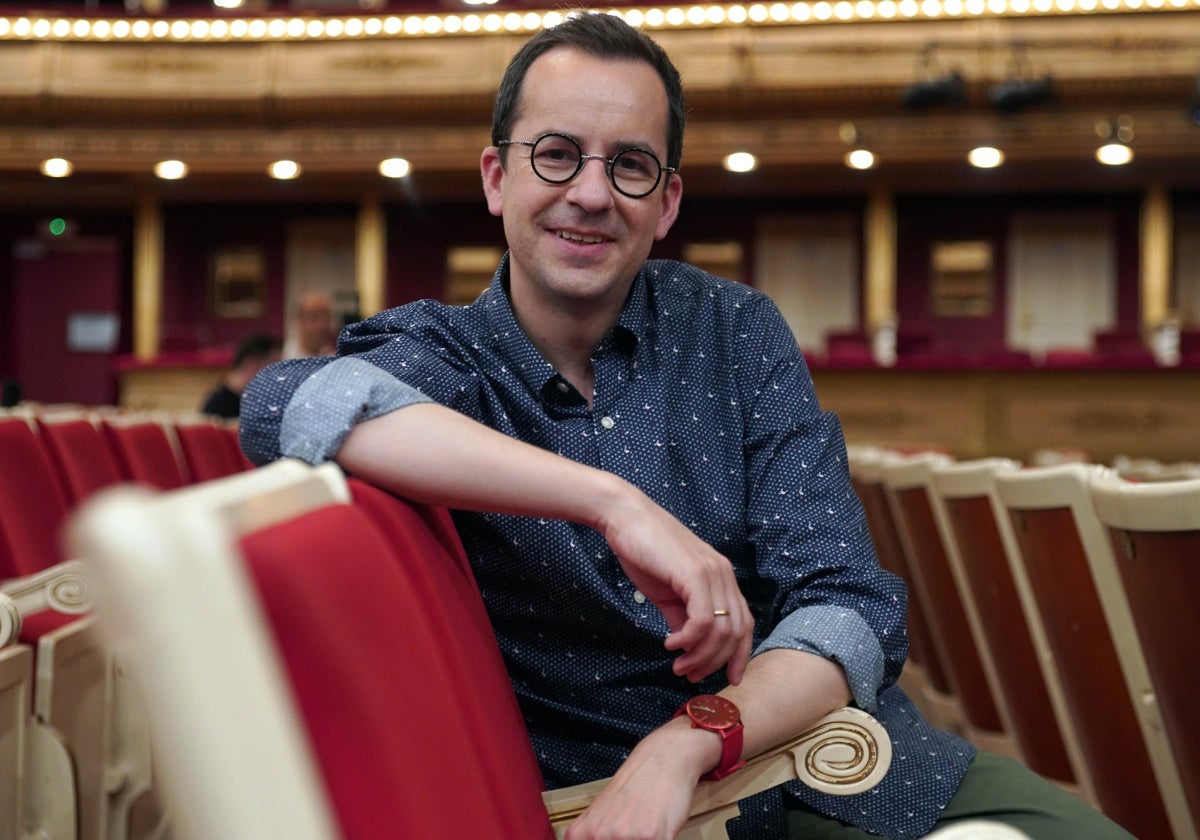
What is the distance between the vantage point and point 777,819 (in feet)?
3.66

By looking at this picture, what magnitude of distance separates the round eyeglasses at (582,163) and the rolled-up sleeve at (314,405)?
0.87ft

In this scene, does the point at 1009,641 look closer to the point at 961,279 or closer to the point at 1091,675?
the point at 1091,675

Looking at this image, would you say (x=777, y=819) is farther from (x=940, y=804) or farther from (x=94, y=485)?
(x=94, y=485)

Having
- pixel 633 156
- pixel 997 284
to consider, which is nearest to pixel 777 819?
pixel 633 156

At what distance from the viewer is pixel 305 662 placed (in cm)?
56

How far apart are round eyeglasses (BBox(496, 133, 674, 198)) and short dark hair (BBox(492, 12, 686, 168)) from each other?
5cm

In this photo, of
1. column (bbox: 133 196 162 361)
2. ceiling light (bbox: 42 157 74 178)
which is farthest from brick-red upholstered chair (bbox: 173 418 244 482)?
column (bbox: 133 196 162 361)

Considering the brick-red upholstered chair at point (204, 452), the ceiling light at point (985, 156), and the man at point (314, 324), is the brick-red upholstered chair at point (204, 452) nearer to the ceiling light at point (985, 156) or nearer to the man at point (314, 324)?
the man at point (314, 324)

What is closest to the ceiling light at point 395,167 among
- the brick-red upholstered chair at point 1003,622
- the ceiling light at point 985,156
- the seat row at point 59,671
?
the ceiling light at point 985,156

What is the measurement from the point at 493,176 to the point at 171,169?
350 inches


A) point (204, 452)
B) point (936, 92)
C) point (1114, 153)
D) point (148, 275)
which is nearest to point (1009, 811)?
point (204, 452)

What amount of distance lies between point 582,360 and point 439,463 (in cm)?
36

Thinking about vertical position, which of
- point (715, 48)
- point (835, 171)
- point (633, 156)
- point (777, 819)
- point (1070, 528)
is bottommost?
point (777, 819)

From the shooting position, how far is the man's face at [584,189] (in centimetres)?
110
